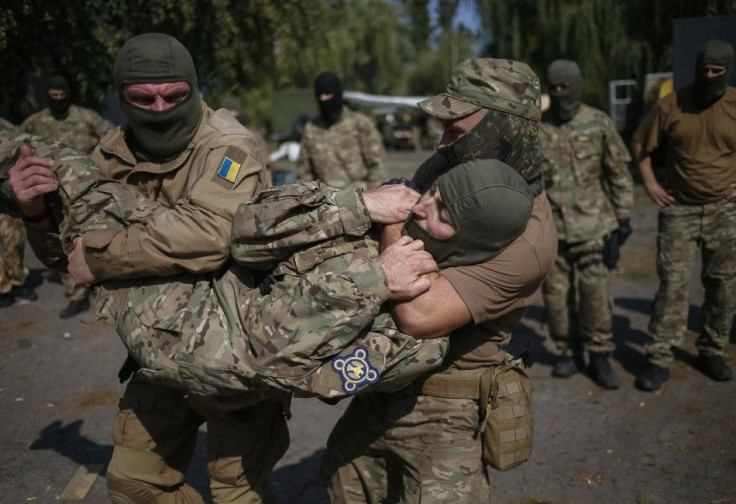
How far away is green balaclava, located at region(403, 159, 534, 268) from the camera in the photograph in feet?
6.91

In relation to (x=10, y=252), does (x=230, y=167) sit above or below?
above

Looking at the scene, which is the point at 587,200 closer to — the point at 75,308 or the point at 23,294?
the point at 75,308

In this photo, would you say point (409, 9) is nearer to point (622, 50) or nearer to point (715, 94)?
point (622, 50)

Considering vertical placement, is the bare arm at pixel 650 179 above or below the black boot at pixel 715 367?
above

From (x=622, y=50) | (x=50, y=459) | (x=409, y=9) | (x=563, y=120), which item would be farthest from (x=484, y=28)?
(x=409, y=9)

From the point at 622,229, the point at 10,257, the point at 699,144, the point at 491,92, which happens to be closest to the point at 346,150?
the point at 622,229

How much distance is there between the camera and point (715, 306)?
5195 mm

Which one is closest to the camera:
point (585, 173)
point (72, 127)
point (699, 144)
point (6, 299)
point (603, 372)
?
point (699, 144)

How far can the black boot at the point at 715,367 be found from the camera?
5.05 m

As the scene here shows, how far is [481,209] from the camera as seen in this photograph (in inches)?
82.7

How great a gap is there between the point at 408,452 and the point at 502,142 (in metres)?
1.17

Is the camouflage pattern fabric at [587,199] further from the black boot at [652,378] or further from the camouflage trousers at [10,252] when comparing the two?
the camouflage trousers at [10,252]

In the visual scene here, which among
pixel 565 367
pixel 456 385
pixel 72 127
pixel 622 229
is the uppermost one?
pixel 72 127

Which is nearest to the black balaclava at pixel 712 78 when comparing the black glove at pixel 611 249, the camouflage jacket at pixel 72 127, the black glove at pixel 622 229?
the black glove at pixel 622 229
